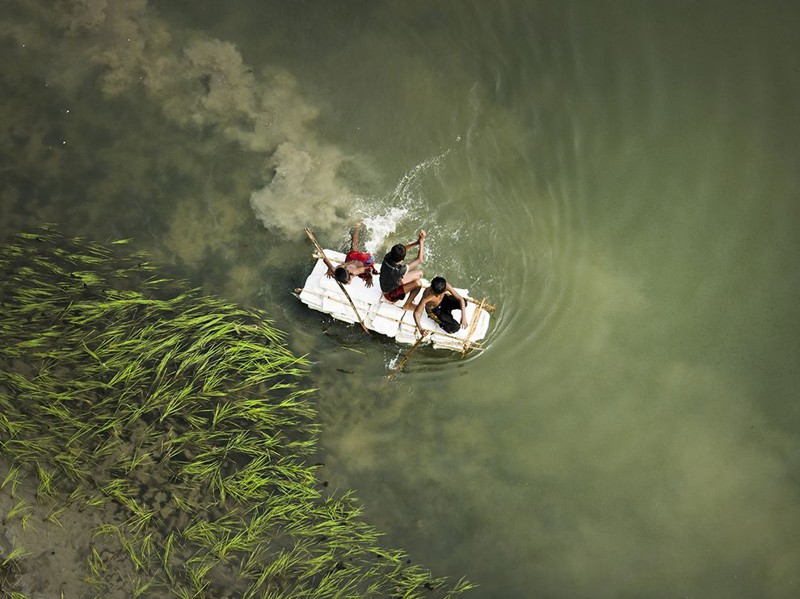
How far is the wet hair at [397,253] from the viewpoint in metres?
3.72

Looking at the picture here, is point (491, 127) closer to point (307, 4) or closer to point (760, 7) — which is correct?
point (307, 4)

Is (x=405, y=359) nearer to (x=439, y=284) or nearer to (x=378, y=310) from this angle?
(x=378, y=310)

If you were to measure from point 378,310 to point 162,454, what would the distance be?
1996mm

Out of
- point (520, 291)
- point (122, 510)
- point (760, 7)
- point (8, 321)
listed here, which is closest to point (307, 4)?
point (520, 291)

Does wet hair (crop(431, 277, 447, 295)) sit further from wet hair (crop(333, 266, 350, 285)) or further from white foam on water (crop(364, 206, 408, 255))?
white foam on water (crop(364, 206, 408, 255))

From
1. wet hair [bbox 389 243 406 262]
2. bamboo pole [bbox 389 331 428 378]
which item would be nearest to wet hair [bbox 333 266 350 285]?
wet hair [bbox 389 243 406 262]

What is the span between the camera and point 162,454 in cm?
436

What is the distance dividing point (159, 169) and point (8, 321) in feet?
5.50

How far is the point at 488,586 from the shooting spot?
4.41 metres

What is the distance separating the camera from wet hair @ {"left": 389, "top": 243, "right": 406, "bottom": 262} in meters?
3.72

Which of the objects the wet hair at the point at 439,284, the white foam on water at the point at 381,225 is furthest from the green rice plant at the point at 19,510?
the wet hair at the point at 439,284

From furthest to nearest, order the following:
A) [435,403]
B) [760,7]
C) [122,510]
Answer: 1. [760,7]
2. [435,403]
3. [122,510]

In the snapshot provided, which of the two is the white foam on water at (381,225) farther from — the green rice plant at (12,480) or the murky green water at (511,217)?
the green rice plant at (12,480)

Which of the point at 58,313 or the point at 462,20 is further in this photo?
the point at 462,20
